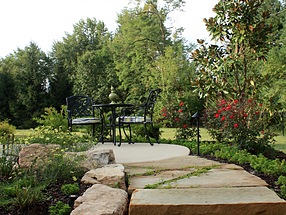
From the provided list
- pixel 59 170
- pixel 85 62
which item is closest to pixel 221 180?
pixel 59 170

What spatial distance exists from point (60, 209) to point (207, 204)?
3.13ft

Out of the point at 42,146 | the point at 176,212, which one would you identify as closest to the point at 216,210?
the point at 176,212

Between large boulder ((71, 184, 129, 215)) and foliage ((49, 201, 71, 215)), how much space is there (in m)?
0.09

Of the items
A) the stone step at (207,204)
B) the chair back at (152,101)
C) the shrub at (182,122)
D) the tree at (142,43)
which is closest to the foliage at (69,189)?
the stone step at (207,204)

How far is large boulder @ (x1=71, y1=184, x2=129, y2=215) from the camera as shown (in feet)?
6.53

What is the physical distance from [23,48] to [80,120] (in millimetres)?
12209

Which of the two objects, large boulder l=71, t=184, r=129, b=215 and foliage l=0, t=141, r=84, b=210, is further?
foliage l=0, t=141, r=84, b=210

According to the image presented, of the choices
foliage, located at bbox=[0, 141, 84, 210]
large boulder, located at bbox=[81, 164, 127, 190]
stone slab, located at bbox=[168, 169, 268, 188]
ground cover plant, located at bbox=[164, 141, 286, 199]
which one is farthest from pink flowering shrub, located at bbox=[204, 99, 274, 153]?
foliage, located at bbox=[0, 141, 84, 210]

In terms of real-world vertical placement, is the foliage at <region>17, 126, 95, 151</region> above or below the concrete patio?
above

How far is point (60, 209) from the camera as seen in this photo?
2.26 m

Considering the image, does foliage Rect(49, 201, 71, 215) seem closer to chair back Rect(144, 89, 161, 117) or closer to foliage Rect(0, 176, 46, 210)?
foliage Rect(0, 176, 46, 210)

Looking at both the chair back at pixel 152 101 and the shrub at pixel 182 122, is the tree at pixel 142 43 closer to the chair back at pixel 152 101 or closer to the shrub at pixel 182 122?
the shrub at pixel 182 122

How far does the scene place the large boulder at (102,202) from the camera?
199 cm

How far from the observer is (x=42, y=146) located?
3242 millimetres
